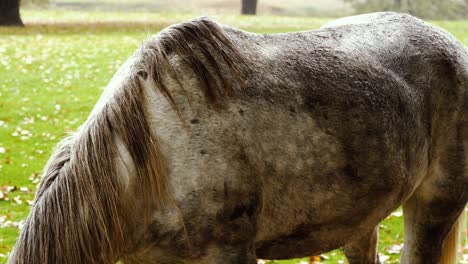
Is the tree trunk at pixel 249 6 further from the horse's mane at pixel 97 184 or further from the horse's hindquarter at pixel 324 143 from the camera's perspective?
the horse's mane at pixel 97 184

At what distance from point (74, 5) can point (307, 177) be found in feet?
104

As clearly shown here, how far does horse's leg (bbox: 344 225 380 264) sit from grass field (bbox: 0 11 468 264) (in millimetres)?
1323

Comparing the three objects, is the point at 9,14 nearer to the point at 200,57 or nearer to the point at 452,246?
the point at 452,246

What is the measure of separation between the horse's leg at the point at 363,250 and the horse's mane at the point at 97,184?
1756 millimetres

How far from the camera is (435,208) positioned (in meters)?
3.32

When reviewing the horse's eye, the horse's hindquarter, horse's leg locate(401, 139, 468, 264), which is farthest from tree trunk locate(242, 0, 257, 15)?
the horse's eye

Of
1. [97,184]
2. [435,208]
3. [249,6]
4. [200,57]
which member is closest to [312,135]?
[200,57]

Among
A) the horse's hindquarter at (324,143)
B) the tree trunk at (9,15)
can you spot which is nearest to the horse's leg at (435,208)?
the horse's hindquarter at (324,143)

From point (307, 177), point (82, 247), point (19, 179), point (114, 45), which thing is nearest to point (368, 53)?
point (307, 177)

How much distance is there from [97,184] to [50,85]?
35.5 ft

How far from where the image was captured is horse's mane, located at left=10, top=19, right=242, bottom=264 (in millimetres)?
2238

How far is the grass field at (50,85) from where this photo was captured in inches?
249

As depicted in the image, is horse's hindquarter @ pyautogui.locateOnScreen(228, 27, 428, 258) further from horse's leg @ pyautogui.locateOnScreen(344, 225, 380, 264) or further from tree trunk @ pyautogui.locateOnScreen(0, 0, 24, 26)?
tree trunk @ pyautogui.locateOnScreen(0, 0, 24, 26)

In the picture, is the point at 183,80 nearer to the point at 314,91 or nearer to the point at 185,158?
the point at 185,158
